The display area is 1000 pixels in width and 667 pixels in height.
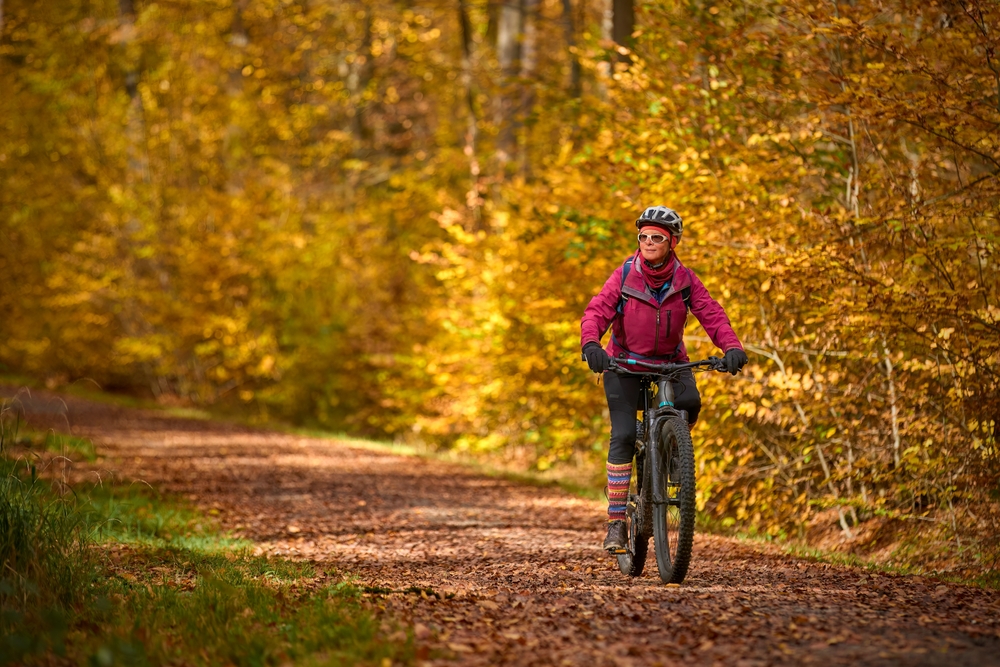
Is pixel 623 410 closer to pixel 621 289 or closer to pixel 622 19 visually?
pixel 621 289

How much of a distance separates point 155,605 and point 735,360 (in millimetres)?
3182

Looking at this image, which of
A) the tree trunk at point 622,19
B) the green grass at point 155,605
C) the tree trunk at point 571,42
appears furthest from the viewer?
the tree trunk at point 571,42

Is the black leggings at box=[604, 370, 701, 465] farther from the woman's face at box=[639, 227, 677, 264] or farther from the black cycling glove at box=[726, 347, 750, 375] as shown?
the woman's face at box=[639, 227, 677, 264]

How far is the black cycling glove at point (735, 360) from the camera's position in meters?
5.69

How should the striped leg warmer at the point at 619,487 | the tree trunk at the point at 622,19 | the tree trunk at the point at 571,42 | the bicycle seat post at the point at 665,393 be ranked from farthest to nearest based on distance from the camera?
the tree trunk at the point at 571,42 → the tree trunk at the point at 622,19 → the striped leg warmer at the point at 619,487 → the bicycle seat post at the point at 665,393

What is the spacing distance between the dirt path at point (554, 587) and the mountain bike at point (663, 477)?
19 cm

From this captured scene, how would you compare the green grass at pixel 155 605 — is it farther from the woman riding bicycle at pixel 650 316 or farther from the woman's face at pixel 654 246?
the woman's face at pixel 654 246

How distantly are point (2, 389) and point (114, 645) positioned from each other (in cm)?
1970

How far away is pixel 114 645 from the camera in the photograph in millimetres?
4211

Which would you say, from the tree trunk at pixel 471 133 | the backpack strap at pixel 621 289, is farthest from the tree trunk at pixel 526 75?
the backpack strap at pixel 621 289

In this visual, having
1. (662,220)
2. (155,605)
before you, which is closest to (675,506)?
(662,220)

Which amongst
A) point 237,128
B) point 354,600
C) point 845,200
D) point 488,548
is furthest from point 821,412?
point 237,128

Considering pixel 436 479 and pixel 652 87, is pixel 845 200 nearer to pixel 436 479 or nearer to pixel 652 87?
pixel 652 87

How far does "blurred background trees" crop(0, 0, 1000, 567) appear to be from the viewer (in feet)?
25.0
